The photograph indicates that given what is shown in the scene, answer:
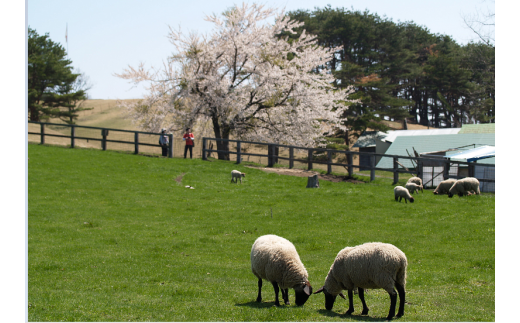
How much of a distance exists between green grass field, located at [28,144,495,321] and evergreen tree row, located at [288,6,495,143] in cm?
3094

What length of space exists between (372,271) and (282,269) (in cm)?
153

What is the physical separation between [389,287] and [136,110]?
2708cm

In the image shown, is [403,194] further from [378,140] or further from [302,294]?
[378,140]

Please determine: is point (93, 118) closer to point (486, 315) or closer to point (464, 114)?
point (464, 114)

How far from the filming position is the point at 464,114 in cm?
5981

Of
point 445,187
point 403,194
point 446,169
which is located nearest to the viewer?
point 403,194

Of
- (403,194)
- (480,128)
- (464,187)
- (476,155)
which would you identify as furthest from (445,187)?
(480,128)

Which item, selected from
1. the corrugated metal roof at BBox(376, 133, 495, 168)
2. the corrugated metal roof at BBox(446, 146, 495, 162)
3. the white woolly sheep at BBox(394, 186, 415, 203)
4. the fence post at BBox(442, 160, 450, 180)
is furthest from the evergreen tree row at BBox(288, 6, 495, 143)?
the white woolly sheep at BBox(394, 186, 415, 203)

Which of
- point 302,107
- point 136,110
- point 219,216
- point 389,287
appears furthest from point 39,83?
point 389,287

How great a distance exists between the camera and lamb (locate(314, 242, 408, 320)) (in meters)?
5.88

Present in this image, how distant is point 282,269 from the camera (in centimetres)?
693

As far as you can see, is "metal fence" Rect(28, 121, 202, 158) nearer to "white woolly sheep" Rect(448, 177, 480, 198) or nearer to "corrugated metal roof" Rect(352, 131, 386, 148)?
"white woolly sheep" Rect(448, 177, 480, 198)

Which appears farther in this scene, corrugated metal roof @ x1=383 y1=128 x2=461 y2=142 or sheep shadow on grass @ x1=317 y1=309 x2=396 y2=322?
corrugated metal roof @ x1=383 y1=128 x2=461 y2=142

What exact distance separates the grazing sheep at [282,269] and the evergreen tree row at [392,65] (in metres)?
40.6
